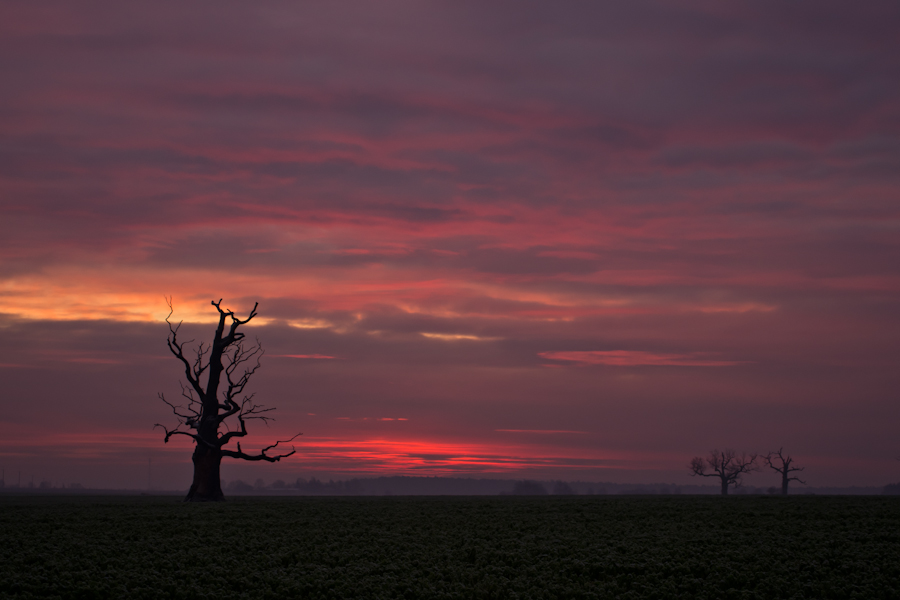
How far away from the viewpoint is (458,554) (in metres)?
26.9

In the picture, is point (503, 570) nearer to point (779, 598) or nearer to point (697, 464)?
point (779, 598)

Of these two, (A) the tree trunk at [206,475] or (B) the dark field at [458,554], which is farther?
(A) the tree trunk at [206,475]

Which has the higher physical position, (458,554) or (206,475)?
Answer: (206,475)

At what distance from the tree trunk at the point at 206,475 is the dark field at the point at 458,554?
13366 millimetres

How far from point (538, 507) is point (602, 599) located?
21942mm

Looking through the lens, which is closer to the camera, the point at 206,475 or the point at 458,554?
the point at 458,554

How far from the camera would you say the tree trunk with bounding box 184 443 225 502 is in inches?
2046

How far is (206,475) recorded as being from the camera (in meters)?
52.5

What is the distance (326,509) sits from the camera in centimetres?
4322

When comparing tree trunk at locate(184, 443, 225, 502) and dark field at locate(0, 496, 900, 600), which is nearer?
dark field at locate(0, 496, 900, 600)

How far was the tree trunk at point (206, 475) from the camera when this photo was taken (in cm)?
5197

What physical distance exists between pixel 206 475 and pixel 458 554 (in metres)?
31.3

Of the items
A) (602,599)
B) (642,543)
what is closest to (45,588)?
(602,599)

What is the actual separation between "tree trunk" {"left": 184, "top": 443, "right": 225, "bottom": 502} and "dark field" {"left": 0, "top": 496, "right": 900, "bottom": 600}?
13366mm
